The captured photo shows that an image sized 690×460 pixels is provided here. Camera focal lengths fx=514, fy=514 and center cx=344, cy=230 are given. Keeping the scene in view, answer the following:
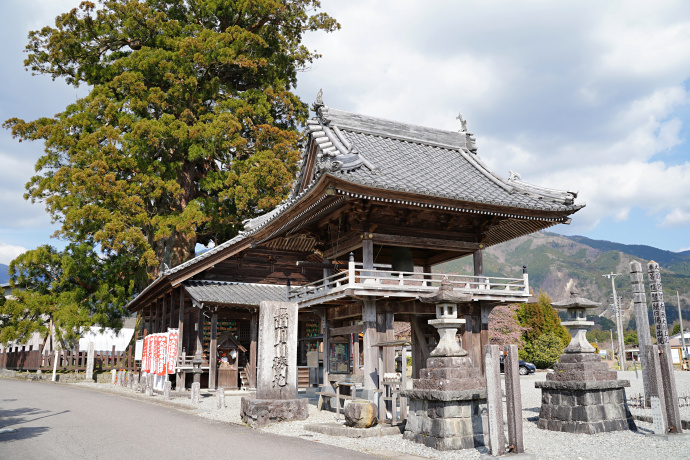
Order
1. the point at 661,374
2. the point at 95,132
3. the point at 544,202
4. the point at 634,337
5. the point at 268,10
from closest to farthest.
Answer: the point at 661,374 → the point at 544,202 → the point at 95,132 → the point at 268,10 → the point at 634,337

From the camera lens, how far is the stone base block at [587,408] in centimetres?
1070

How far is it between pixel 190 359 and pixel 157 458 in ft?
42.4

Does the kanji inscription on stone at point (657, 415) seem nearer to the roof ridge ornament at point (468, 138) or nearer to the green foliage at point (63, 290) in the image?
the roof ridge ornament at point (468, 138)

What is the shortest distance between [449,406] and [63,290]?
82.0 ft

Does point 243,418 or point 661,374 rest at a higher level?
point 661,374

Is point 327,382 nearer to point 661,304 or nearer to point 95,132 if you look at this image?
point 661,304

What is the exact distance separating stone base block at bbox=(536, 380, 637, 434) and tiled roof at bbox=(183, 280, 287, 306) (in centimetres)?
1140

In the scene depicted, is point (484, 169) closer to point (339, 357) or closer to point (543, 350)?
point (339, 357)

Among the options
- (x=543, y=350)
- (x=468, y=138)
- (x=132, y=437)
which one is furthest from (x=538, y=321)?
(x=132, y=437)

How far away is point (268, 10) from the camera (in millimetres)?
29484

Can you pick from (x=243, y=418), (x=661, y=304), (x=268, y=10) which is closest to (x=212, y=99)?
(x=268, y=10)

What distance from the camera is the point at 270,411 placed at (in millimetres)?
12266

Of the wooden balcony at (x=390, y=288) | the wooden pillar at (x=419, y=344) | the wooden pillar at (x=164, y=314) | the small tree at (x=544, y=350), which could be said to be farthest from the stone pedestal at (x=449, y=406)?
the small tree at (x=544, y=350)

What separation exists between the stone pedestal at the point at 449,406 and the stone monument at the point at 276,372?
3.83 meters
